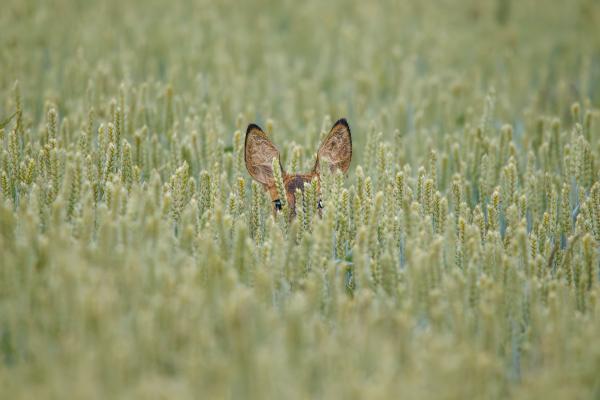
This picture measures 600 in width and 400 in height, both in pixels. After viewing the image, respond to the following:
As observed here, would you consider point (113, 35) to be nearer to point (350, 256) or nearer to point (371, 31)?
point (371, 31)

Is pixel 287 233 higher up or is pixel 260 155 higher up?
pixel 260 155

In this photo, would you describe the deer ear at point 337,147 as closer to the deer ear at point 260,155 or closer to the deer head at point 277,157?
the deer head at point 277,157

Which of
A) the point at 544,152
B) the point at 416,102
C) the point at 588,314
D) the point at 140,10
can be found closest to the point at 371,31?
the point at 416,102

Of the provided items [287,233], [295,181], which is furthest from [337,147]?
[287,233]

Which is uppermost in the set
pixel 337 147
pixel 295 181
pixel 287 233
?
pixel 337 147

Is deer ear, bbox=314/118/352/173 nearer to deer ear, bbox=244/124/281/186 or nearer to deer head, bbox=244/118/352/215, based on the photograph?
deer head, bbox=244/118/352/215

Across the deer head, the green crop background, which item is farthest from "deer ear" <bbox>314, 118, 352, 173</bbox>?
the green crop background

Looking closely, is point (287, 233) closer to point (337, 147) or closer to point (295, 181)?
point (295, 181)
